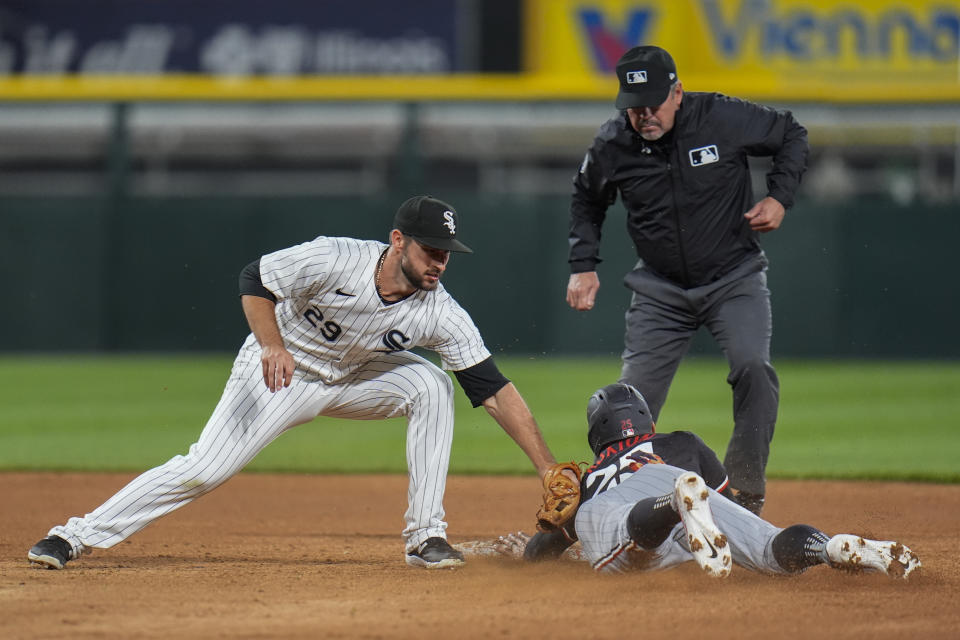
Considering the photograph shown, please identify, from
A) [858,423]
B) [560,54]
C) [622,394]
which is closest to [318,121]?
[560,54]

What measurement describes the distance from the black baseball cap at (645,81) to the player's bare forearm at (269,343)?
65.3 inches

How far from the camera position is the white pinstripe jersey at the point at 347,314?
15.3 ft

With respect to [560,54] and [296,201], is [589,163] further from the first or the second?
[560,54]

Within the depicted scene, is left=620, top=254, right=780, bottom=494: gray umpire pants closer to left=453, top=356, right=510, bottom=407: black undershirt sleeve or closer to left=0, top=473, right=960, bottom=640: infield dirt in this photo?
left=0, top=473, right=960, bottom=640: infield dirt

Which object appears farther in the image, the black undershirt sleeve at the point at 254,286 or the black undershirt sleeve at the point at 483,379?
the black undershirt sleeve at the point at 483,379

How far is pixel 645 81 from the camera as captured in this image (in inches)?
210

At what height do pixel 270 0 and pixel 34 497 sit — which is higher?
pixel 270 0

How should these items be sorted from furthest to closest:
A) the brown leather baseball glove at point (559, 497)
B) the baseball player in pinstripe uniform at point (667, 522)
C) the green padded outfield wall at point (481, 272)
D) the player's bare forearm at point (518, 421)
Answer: the green padded outfield wall at point (481, 272) → the player's bare forearm at point (518, 421) → the brown leather baseball glove at point (559, 497) → the baseball player in pinstripe uniform at point (667, 522)

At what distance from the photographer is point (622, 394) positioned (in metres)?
4.71

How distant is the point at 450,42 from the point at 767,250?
16.4 feet

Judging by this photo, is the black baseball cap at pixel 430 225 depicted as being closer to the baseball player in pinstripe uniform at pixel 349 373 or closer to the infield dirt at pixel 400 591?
the baseball player in pinstripe uniform at pixel 349 373

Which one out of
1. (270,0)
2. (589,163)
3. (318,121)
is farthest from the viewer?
(270,0)

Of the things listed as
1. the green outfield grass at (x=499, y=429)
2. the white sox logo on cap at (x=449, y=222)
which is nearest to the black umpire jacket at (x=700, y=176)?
the white sox logo on cap at (x=449, y=222)

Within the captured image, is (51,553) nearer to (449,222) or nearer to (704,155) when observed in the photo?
(449,222)
